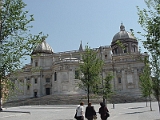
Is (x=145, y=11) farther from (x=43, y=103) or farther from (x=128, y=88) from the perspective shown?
(x=128, y=88)

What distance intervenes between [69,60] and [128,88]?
19622 mm

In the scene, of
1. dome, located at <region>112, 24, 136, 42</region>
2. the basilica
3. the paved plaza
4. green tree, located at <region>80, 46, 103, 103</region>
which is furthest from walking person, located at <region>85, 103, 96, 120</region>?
dome, located at <region>112, 24, 136, 42</region>

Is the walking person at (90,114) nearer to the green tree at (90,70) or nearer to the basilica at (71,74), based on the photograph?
the green tree at (90,70)

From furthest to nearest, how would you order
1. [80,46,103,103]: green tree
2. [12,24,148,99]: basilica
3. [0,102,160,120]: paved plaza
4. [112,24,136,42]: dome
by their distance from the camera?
1. [112,24,136,42]: dome
2. [12,24,148,99]: basilica
3. [80,46,103,103]: green tree
4. [0,102,160,120]: paved plaza

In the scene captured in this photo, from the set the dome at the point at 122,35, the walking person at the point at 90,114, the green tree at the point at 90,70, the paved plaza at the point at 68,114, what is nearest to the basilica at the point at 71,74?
the dome at the point at 122,35

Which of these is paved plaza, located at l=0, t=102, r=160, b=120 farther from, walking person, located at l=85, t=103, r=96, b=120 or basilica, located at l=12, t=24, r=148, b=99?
basilica, located at l=12, t=24, r=148, b=99

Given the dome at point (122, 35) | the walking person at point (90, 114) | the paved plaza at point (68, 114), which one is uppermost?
the dome at point (122, 35)

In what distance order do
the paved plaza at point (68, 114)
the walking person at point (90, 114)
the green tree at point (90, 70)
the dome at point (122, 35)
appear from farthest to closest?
the dome at point (122, 35) < the green tree at point (90, 70) < the paved plaza at point (68, 114) < the walking person at point (90, 114)

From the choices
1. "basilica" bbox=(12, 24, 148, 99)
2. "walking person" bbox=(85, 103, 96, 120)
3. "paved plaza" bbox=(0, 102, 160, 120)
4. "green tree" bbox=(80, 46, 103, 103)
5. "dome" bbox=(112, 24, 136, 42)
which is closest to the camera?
"walking person" bbox=(85, 103, 96, 120)

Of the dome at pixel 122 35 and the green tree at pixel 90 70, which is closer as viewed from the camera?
the green tree at pixel 90 70

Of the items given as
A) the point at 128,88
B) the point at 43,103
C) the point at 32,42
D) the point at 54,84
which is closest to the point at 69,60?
the point at 54,84

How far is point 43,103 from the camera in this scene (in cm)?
4831

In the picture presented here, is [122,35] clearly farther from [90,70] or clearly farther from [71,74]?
[90,70]

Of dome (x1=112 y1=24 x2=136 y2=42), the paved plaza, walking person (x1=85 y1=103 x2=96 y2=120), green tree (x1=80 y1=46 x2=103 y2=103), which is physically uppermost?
dome (x1=112 y1=24 x2=136 y2=42)
